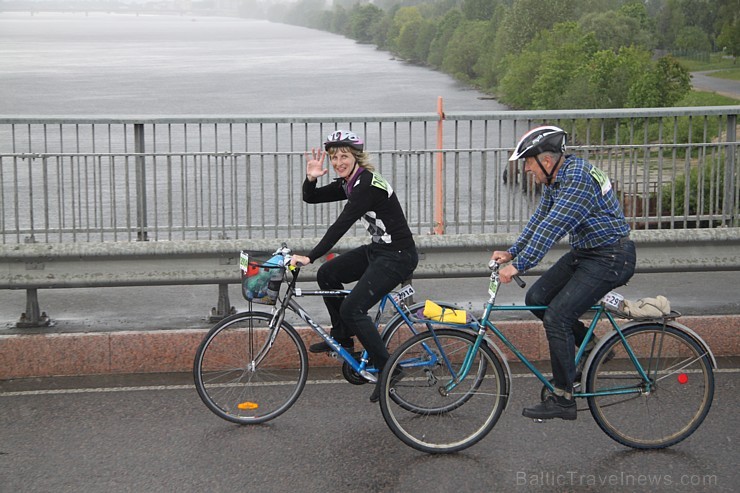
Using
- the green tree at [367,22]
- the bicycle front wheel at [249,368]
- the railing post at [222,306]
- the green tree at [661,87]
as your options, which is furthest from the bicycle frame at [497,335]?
the green tree at [367,22]

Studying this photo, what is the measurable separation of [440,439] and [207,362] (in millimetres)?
1305

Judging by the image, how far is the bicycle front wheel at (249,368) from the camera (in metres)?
6.34

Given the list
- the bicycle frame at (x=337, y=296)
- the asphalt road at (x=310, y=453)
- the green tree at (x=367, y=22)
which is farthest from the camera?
the green tree at (x=367, y=22)

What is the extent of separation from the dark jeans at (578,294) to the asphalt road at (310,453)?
0.45 metres

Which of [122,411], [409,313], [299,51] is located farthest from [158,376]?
[299,51]

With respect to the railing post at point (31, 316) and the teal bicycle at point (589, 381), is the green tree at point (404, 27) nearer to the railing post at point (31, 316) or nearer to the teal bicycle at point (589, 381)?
the railing post at point (31, 316)

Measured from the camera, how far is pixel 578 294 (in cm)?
586

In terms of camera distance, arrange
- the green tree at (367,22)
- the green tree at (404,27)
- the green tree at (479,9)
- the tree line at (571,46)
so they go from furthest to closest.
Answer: the green tree at (367,22), the green tree at (404,27), the green tree at (479,9), the tree line at (571,46)

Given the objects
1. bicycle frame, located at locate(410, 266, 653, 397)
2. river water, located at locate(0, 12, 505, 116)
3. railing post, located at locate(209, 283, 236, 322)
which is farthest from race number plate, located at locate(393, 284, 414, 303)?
river water, located at locate(0, 12, 505, 116)

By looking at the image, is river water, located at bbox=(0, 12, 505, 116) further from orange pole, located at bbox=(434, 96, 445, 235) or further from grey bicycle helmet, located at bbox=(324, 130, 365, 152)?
grey bicycle helmet, located at bbox=(324, 130, 365, 152)

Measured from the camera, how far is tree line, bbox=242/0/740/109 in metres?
Answer: 65.5

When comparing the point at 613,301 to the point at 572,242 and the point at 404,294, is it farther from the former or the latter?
the point at 404,294

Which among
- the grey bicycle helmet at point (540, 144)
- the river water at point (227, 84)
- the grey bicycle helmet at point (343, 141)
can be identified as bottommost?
the river water at point (227, 84)

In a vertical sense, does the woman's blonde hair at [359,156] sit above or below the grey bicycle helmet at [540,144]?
below
